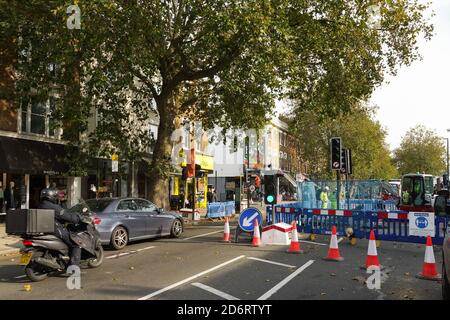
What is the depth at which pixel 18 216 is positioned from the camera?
26.2 feet

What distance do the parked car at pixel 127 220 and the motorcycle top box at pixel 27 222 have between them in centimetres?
311

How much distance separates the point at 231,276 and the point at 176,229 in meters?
6.85

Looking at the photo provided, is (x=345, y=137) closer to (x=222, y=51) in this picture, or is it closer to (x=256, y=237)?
(x=222, y=51)

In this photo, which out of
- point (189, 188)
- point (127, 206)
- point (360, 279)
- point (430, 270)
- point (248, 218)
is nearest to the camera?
point (360, 279)

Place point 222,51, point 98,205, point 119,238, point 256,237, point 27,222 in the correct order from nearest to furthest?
1. point 27,222
2. point 119,238
3. point 98,205
4. point 256,237
5. point 222,51

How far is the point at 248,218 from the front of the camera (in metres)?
13.9

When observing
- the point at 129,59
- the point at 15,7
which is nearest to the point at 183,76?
the point at 129,59

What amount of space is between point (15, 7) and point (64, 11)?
9.91 feet

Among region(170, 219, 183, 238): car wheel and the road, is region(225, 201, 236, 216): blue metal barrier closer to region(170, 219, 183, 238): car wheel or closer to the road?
region(170, 219, 183, 238): car wheel

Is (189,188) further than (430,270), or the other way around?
(189,188)

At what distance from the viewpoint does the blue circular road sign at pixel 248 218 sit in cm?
1381

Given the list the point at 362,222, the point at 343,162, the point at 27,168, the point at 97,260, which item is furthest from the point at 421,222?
the point at 27,168

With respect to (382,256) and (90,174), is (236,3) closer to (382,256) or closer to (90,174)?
(382,256)

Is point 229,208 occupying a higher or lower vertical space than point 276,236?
higher
